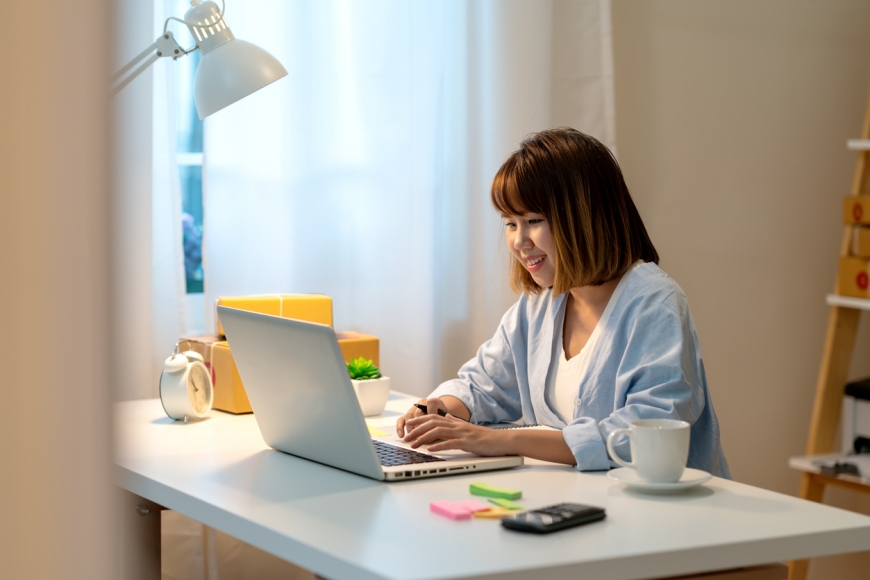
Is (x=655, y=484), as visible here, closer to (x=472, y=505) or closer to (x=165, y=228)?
(x=472, y=505)

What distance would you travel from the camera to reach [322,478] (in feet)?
3.33

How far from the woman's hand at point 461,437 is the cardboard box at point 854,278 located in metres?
1.52

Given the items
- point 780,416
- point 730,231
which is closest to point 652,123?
point 730,231

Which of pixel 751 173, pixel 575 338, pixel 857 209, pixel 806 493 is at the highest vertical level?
pixel 751 173

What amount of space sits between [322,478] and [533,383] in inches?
20.4

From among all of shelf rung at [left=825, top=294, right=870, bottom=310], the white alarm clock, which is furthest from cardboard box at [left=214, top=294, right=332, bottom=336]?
shelf rung at [left=825, top=294, right=870, bottom=310]

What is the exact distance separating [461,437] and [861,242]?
5.19 ft

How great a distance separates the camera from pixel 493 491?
92 centimetres

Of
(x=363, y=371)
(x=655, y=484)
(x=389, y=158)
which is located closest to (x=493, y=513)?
(x=655, y=484)

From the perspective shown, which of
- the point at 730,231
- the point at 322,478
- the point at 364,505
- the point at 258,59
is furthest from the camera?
the point at 730,231

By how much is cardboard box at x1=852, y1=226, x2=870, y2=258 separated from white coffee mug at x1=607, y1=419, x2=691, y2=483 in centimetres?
152

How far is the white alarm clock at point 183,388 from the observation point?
136cm

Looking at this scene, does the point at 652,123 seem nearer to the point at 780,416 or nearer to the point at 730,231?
the point at 730,231

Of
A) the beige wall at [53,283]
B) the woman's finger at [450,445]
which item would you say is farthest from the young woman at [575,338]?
the beige wall at [53,283]
